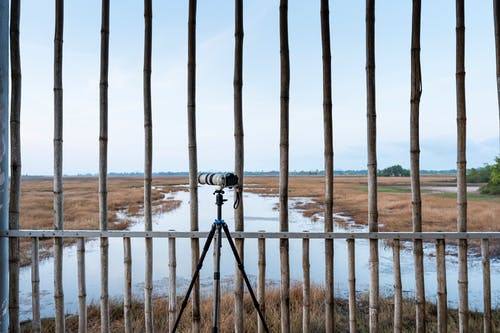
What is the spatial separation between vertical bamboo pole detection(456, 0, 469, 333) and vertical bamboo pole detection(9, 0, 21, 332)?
310 cm

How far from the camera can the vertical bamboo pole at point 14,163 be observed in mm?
2357

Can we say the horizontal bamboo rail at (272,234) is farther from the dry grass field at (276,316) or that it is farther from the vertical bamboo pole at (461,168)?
the dry grass field at (276,316)

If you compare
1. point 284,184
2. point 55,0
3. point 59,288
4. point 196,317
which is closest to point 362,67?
point 284,184

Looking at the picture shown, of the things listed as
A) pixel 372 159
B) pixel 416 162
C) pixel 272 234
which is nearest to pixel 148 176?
pixel 272 234

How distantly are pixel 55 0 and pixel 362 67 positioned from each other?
2299 mm

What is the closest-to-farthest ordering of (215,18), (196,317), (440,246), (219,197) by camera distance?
(219,197)
(440,246)
(196,317)
(215,18)

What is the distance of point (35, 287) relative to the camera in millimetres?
2396

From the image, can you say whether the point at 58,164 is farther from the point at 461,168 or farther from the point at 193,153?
the point at 461,168

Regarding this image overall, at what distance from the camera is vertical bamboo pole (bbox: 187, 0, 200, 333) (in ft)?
7.55

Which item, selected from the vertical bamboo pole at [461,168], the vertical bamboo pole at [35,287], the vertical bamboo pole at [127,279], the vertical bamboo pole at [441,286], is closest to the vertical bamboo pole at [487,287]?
the vertical bamboo pole at [461,168]

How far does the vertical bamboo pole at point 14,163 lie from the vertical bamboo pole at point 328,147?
7.27 ft

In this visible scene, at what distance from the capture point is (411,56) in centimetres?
224

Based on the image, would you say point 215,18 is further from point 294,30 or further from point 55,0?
point 55,0

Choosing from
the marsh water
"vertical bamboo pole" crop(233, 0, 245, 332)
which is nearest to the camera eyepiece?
the marsh water
